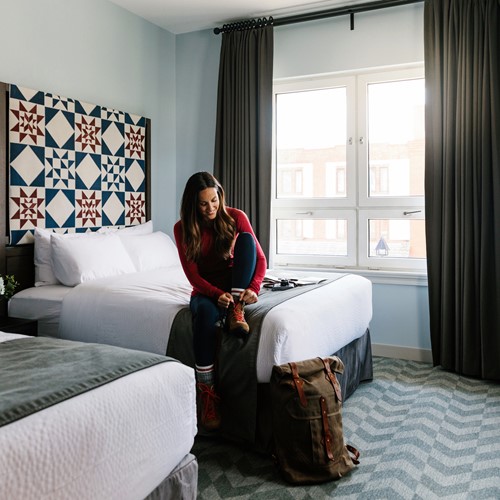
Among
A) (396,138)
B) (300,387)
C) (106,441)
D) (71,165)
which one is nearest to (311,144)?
(396,138)

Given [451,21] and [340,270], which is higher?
[451,21]

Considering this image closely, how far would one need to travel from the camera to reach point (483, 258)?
336 centimetres

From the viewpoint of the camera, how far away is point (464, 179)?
3.42m

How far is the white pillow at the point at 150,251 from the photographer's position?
3.60 meters

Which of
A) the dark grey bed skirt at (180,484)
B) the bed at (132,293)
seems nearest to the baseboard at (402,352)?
the bed at (132,293)

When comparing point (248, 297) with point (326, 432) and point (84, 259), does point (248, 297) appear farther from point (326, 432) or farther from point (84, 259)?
point (84, 259)

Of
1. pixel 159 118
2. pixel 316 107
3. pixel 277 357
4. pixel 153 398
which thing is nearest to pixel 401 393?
pixel 277 357

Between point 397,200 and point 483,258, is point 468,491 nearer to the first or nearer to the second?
point 483,258

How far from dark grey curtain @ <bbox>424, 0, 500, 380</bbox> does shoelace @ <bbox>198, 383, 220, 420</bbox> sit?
1.92 m

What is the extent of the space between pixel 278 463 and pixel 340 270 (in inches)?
Answer: 86.6

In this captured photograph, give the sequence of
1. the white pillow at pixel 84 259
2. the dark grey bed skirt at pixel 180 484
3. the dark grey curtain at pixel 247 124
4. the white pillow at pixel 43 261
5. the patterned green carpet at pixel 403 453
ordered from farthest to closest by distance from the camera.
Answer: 1. the dark grey curtain at pixel 247 124
2. the white pillow at pixel 43 261
3. the white pillow at pixel 84 259
4. the patterned green carpet at pixel 403 453
5. the dark grey bed skirt at pixel 180 484

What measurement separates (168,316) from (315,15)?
272 cm

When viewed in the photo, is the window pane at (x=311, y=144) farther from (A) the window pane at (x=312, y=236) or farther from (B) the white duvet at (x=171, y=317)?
(B) the white duvet at (x=171, y=317)

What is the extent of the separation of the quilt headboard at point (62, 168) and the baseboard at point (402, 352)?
214cm
